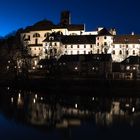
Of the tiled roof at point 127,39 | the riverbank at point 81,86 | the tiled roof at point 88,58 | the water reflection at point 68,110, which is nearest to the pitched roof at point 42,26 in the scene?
the tiled roof at point 127,39

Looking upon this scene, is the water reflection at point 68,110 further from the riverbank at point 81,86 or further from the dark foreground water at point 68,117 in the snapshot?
the riverbank at point 81,86

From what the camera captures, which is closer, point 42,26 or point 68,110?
point 68,110

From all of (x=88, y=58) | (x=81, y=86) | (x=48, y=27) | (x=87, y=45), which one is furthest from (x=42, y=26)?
(x=81, y=86)

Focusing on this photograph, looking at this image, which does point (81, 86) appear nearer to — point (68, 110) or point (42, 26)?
point (68, 110)

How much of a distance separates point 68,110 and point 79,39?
6389cm

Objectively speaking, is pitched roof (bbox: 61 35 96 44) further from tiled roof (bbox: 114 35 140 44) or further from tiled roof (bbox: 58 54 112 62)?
tiled roof (bbox: 58 54 112 62)

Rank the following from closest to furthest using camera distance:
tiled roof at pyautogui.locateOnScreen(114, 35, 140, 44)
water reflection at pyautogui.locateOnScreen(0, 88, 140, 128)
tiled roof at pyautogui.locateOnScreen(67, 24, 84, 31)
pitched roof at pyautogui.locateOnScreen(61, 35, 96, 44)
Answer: water reflection at pyautogui.locateOnScreen(0, 88, 140, 128)
tiled roof at pyautogui.locateOnScreen(114, 35, 140, 44)
pitched roof at pyautogui.locateOnScreen(61, 35, 96, 44)
tiled roof at pyautogui.locateOnScreen(67, 24, 84, 31)

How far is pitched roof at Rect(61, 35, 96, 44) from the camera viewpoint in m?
114

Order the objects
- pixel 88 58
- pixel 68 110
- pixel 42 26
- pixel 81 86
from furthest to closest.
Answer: pixel 42 26 < pixel 88 58 < pixel 81 86 < pixel 68 110

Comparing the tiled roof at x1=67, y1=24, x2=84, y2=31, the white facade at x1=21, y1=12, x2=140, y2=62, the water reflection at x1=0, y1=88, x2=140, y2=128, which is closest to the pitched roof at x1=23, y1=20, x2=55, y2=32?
the tiled roof at x1=67, y1=24, x2=84, y2=31

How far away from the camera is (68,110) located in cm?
5328

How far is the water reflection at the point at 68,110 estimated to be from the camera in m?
44.3

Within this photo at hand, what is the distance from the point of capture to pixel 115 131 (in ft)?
126

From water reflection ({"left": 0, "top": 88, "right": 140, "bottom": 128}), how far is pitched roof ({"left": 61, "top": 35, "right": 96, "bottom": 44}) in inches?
1713
